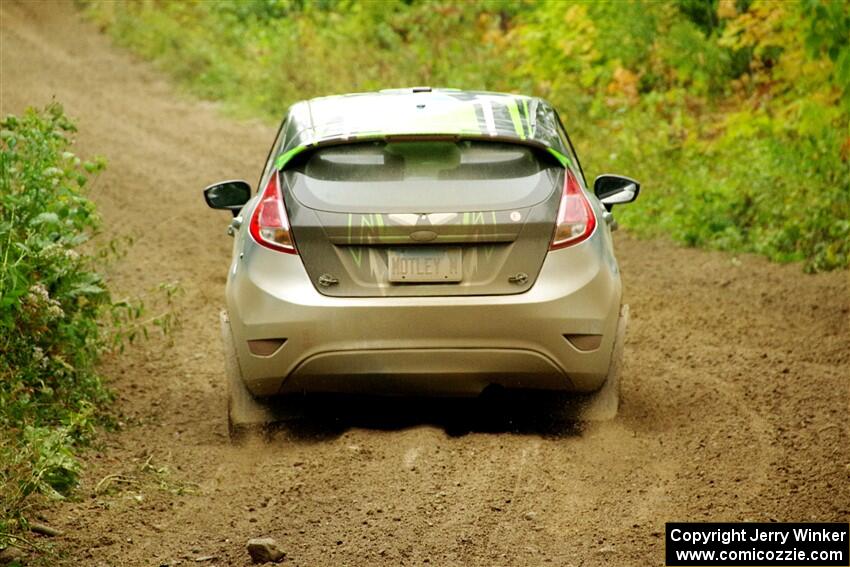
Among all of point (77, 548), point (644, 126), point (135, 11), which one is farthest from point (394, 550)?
point (135, 11)

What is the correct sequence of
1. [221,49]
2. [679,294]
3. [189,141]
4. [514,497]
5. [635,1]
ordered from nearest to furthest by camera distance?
[514,497], [679,294], [635,1], [189,141], [221,49]

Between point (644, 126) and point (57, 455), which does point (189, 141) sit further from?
point (57, 455)

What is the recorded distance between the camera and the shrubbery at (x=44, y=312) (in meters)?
6.42

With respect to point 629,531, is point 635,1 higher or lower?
lower

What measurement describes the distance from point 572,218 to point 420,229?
0.75 meters

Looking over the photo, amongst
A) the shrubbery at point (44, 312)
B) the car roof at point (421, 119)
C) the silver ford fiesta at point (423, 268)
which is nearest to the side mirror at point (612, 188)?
the car roof at point (421, 119)

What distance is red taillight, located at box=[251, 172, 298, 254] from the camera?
656 centimetres

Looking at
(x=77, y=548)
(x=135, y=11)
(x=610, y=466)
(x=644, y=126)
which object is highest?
(x=77, y=548)

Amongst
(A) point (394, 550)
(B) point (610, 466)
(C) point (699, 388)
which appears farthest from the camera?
(C) point (699, 388)

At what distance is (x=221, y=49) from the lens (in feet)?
82.4

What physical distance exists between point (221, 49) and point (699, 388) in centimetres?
1838

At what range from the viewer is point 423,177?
6602mm

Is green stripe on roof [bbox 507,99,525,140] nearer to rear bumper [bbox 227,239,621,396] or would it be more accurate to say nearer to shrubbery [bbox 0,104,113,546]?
rear bumper [bbox 227,239,621,396]

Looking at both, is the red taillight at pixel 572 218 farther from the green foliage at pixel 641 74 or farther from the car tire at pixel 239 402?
the green foliage at pixel 641 74
